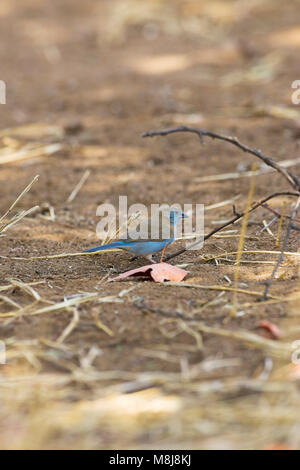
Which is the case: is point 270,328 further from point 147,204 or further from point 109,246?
point 147,204

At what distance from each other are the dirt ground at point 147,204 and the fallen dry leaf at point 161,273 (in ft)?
0.24

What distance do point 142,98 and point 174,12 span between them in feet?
10.4

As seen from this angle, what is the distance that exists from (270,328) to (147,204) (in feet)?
7.20

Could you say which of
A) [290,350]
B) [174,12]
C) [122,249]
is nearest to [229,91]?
[174,12]

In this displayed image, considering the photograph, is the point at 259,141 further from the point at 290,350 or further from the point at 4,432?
the point at 4,432

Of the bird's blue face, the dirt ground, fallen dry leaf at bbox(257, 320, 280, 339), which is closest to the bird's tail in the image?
the dirt ground

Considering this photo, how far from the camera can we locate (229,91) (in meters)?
7.10

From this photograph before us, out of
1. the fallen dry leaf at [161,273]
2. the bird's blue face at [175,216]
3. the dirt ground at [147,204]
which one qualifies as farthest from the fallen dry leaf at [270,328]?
the bird's blue face at [175,216]

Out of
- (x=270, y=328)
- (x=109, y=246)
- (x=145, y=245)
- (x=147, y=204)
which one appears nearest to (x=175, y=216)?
(x=145, y=245)

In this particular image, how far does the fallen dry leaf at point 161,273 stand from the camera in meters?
3.35

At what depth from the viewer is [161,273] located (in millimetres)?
3363

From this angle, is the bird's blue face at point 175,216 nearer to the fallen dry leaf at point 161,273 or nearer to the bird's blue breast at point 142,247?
the bird's blue breast at point 142,247

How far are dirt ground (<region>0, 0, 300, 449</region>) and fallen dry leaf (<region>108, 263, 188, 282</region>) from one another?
7 cm

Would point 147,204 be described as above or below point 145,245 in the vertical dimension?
above
